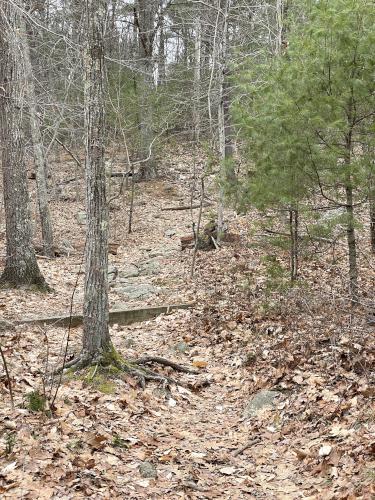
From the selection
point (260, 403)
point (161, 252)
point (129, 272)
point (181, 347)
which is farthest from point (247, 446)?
point (161, 252)

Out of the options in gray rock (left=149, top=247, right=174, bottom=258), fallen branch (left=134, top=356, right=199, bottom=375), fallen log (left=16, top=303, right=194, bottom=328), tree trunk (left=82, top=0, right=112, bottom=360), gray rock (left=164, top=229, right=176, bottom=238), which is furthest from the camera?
gray rock (left=164, top=229, right=176, bottom=238)

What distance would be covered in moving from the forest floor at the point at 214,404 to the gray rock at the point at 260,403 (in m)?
0.02

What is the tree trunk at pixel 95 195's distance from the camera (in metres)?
5.69

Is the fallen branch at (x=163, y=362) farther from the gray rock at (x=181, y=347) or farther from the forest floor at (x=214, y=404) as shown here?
the gray rock at (x=181, y=347)

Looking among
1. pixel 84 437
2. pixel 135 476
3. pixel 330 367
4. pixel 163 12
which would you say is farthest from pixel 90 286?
pixel 163 12

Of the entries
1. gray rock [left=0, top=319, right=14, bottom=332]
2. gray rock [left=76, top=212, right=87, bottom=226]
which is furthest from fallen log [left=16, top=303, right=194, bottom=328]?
gray rock [left=76, top=212, right=87, bottom=226]

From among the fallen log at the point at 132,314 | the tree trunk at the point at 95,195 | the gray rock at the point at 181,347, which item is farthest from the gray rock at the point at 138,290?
the tree trunk at the point at 95,195

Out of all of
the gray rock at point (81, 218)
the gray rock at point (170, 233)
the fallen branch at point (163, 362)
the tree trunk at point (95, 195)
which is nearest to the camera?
the tree trunk at point (95, 195)

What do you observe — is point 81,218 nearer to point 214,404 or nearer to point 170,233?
point 170,233

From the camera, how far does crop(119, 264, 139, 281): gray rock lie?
503 inches

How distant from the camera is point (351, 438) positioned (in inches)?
172

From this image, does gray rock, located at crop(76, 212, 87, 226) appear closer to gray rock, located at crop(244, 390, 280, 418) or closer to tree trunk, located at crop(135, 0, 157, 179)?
tree trunk, located at crop(135, 0, 157, 179)

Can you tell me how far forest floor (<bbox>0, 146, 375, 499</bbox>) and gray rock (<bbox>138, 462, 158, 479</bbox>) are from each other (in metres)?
0.01

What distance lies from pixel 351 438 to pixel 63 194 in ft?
63.4
